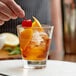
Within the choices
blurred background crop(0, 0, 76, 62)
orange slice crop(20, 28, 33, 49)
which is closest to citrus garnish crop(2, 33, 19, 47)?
blurred background crop(0, 0, 76, 62)

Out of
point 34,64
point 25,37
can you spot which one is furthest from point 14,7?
point 34,64

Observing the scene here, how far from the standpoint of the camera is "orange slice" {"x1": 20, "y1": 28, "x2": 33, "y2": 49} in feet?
3.54

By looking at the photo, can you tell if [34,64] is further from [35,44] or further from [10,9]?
[10,9]

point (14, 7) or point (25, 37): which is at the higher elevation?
point (14, 7)

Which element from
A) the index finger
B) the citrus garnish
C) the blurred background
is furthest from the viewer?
the citrus garnish

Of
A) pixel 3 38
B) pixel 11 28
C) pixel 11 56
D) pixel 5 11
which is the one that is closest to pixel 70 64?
pixel 5 11

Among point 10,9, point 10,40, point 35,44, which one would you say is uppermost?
point 10,9

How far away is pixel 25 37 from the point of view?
1094 mm

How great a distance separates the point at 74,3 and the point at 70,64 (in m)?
1.53

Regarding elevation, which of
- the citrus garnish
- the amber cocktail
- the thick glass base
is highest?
the amber cocktail

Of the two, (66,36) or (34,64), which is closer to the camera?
(34,64)

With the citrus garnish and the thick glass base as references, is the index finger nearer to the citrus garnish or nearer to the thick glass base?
the thick glass base

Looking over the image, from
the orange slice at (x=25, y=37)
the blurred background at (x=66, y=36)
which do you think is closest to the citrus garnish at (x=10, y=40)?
the blurred background at (x=66, y=36)

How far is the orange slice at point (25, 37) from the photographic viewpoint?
1.08 metres
